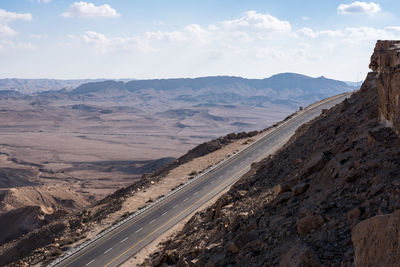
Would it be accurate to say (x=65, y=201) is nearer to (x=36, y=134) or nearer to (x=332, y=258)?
(x=332, y=258)

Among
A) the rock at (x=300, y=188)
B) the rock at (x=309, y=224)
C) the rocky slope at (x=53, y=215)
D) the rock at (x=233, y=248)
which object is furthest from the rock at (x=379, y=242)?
the rocky slope at (x=53, y=215)

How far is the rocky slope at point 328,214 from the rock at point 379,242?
19 mm

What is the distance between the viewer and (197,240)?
19.1 m

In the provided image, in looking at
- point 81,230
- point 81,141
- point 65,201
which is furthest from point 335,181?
point 81,141

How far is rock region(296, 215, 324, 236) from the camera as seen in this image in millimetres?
12781

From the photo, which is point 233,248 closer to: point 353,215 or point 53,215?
point 353,215

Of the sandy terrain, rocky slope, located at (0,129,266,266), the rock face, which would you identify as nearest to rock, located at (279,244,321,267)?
the rock face

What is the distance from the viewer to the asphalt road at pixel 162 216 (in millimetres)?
25531

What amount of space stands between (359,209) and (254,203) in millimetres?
8192

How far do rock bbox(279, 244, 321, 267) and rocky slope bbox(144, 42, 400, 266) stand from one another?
26 mm

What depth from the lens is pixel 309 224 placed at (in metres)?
12.9

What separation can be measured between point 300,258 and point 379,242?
2.75 meters

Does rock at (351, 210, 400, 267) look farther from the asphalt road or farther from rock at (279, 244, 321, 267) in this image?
the asphalt road

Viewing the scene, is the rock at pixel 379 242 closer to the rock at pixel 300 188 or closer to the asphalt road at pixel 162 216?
the rock at pixel 300 188
